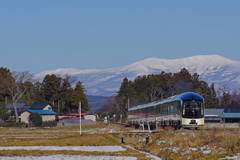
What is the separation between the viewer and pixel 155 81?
143 m

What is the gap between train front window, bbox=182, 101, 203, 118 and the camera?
148ft

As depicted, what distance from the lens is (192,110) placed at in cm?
4525

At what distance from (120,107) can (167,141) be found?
349 feet

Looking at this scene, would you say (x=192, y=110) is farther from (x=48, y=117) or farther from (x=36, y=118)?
(x=48, y=117)

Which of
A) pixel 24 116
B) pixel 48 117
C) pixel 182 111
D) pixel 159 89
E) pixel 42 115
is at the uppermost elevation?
pixel 159 89

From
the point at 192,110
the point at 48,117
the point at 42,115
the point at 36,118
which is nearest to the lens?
the point at 192,110

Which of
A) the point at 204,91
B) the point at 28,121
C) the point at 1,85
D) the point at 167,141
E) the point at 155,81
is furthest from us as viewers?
the point at 155,81

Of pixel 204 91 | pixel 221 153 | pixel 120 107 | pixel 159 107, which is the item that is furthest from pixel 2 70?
pixel 221 153

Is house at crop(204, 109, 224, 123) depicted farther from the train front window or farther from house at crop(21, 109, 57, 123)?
the train front window

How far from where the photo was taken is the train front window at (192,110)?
45.1 meters

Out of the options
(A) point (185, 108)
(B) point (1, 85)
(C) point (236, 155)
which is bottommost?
(C) point (236, 155)

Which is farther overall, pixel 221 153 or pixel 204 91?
pixel 204 91

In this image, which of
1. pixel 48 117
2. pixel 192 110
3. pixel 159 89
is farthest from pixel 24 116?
pixel 192 110

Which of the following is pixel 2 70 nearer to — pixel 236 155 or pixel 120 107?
pixel 120 107
